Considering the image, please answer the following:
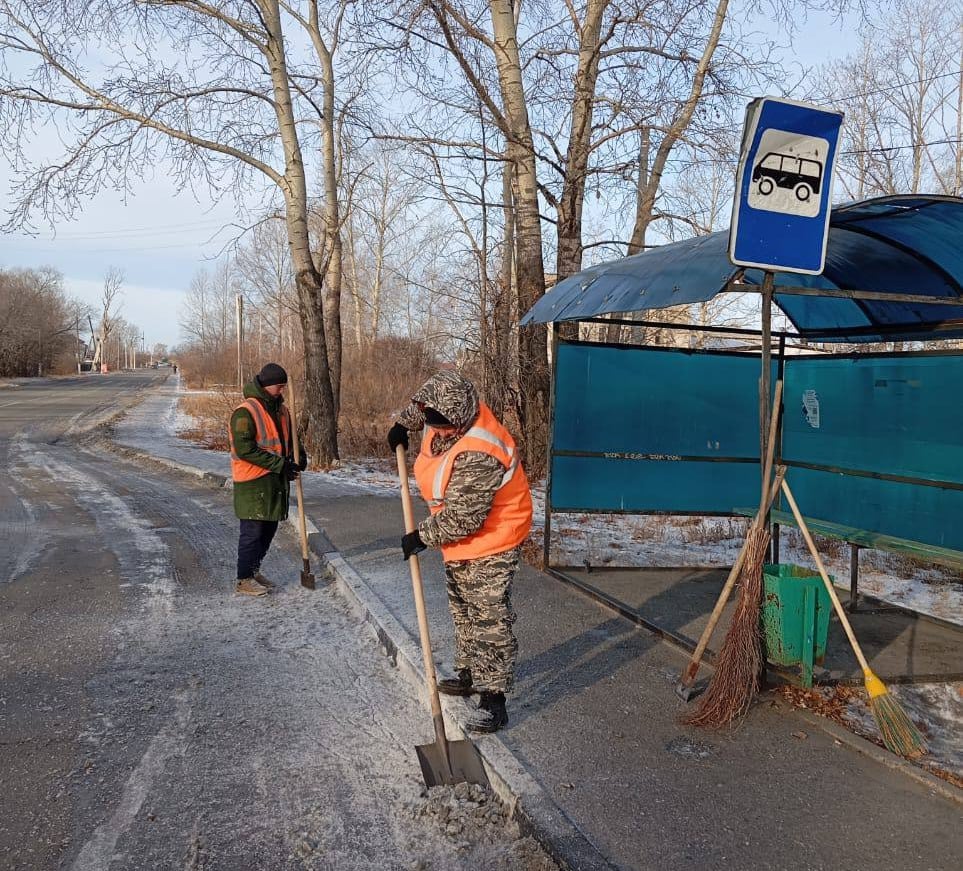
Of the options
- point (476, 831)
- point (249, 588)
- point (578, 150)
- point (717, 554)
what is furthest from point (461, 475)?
point (578, 150)

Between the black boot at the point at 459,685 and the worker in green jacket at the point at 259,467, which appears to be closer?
the black boot at the point at 459,685

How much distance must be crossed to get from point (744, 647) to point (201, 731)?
2816mm

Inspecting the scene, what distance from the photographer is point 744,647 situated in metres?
3.98

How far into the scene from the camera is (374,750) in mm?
3646

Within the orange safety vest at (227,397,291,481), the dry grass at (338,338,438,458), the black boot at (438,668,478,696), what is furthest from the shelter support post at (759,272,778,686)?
the dry grass at (338,338,438,458)

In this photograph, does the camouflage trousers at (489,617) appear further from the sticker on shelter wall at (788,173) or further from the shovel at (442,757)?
the sticker on shelter wall at (788,173)

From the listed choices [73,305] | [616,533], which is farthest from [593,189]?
[73,305]

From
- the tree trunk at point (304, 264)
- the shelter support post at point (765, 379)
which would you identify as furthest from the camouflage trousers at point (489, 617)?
the tree trunk at point (304, 264)

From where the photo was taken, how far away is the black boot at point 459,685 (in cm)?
410

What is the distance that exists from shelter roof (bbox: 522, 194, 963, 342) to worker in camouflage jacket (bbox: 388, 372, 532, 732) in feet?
5.16

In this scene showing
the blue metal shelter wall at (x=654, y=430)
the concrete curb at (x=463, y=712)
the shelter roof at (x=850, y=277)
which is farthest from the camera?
the blue metal shelter wall at (x=654, y=430)

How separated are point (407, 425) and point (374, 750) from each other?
1.59 m

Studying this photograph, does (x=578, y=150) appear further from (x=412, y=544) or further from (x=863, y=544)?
(x=412, y=544)

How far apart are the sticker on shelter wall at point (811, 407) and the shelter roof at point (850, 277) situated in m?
0.60
